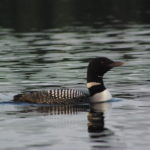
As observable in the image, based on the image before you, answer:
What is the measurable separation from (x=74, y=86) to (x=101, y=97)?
2557 mm

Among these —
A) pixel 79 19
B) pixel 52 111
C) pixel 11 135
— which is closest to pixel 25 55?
pixel 52 111

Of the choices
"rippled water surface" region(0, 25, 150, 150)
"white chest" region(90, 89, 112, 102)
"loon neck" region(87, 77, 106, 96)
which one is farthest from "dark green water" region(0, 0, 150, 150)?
"loon neck" region(87, 77, 106, 96)

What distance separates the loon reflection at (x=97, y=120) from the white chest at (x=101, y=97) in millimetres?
223

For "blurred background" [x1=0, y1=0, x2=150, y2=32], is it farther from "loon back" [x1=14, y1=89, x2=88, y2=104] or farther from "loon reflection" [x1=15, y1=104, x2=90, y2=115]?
"loon reflection" [x1=15, y1=104, x2=90, y2=115]

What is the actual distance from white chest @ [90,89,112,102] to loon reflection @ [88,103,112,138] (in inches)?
8.8

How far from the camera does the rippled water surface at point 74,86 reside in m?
15.0

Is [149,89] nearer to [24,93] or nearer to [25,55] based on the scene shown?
[24,93]

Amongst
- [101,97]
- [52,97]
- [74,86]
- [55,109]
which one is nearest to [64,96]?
[52,97]

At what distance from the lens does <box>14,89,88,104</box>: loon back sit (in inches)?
793

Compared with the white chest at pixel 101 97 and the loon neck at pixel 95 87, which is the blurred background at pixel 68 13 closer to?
the loon neck at pixel 95 87

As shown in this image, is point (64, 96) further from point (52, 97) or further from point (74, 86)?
point (74, 86)

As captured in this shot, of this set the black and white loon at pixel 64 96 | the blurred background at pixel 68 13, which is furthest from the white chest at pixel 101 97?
the blurred background at pixel 68 13

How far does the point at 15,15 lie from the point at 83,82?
35595 mm

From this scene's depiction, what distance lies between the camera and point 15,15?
5884 centimetres
